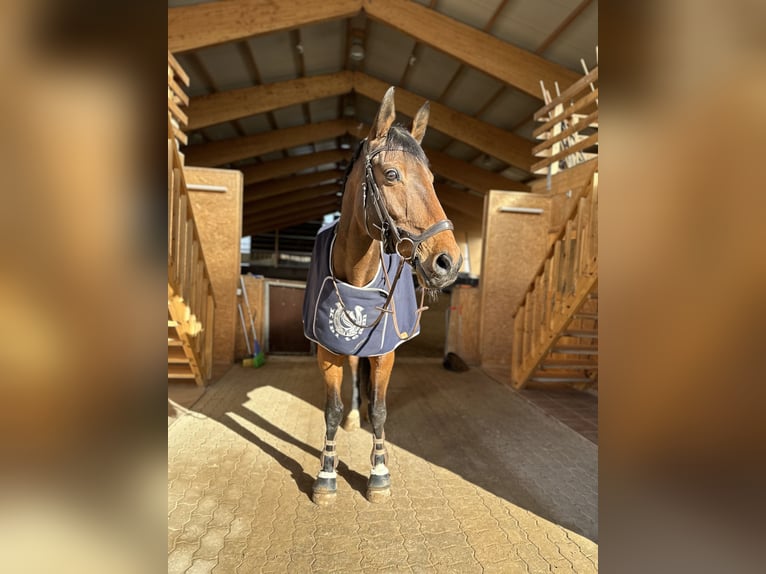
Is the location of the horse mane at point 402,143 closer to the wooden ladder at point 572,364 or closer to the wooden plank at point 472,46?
the wooden ladder at point 572,364

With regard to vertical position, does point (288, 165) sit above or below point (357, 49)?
below

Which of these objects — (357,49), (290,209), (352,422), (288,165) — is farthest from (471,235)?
(352,422)

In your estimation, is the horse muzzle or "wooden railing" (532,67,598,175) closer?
the horse muzzle

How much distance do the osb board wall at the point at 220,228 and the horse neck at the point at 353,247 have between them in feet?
12.2

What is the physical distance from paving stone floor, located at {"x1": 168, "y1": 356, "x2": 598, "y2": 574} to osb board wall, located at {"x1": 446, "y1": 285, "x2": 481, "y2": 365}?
226 cm

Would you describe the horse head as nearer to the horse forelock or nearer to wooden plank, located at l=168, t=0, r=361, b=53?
the horse forelock

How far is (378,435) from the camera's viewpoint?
93.6 inches

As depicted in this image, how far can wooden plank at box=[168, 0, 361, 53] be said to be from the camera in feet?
17.5

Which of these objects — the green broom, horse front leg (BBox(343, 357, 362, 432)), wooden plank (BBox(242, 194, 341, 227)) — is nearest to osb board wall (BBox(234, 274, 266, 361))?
the green broom

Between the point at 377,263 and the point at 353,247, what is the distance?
17 centimetres

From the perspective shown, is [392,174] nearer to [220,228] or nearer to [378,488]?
[378,488]
